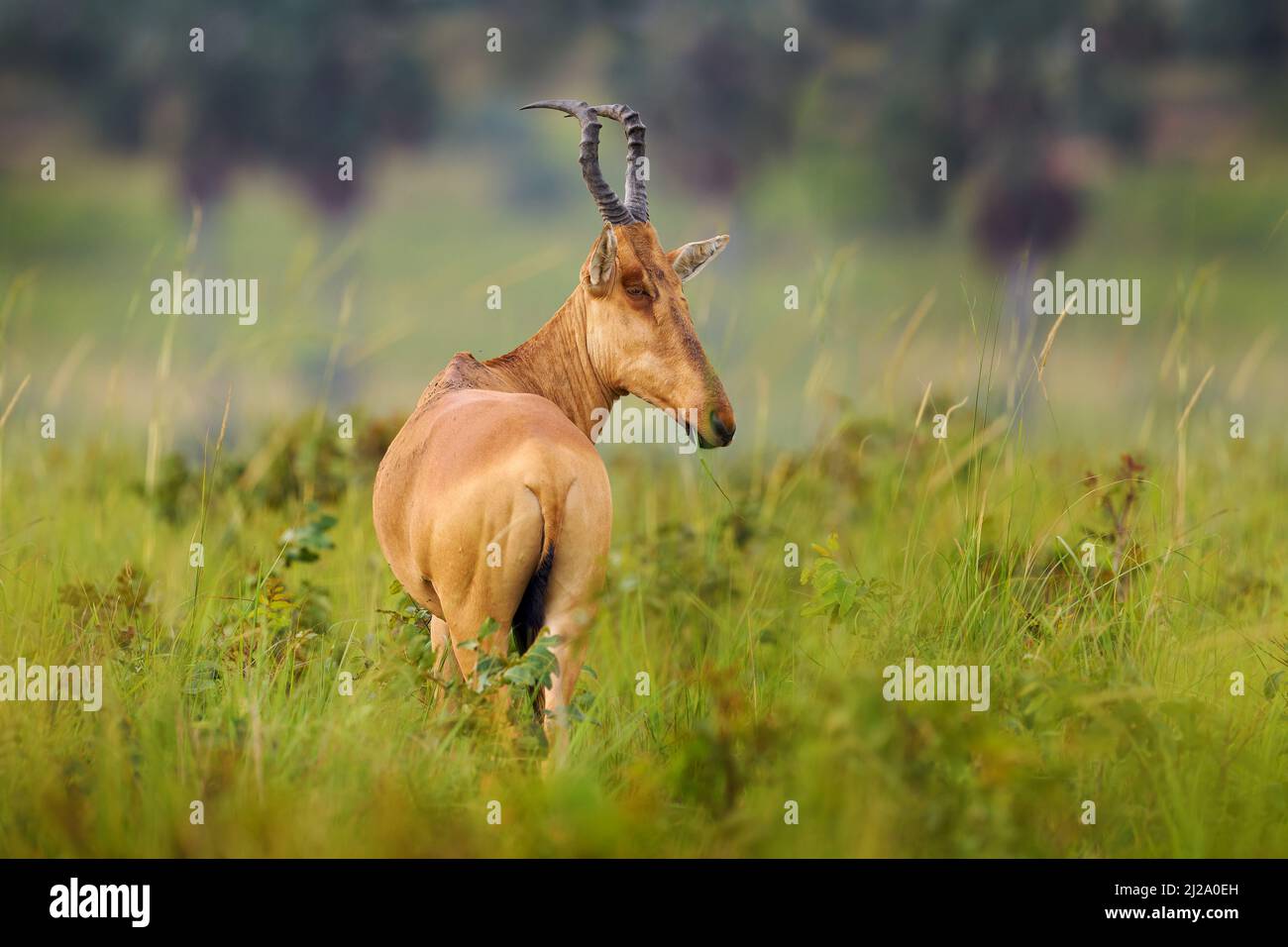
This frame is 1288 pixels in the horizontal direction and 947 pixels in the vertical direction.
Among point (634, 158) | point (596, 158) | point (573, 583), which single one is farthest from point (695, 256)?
point (573, 583)

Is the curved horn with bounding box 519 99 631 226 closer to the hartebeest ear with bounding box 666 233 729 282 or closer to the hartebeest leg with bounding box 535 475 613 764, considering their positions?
the hartebeest ear with bounding box 666 233 729 282

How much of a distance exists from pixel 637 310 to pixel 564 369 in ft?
1.61

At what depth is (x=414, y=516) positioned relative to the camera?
17.3 feet

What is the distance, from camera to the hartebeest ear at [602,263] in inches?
228

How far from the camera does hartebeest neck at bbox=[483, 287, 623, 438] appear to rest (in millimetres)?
6199

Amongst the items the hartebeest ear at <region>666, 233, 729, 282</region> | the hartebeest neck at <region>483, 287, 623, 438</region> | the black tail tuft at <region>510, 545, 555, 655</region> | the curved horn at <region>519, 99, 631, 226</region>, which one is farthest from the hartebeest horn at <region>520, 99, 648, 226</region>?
Answer: the black tail tuft at <region>510, 545, 555, 655</region>

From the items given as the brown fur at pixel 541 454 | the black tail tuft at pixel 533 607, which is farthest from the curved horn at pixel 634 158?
the black tail tuft at pixel 533 607

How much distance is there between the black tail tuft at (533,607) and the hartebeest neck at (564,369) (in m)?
1.24

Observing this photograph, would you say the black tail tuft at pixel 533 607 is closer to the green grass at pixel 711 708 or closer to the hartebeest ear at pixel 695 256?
the green grass at pixel 711 708

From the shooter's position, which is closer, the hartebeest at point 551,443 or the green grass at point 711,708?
the green grass at point 711,708

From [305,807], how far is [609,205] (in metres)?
2.81

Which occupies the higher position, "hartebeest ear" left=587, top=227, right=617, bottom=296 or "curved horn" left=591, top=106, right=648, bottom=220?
"curved horn" left=591, top=106, right=648, bottom=220

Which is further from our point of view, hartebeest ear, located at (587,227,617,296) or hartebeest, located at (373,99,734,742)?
hartebeest ear, located at (587,227,617,296)

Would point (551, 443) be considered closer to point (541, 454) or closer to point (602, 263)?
point (541, 454)
